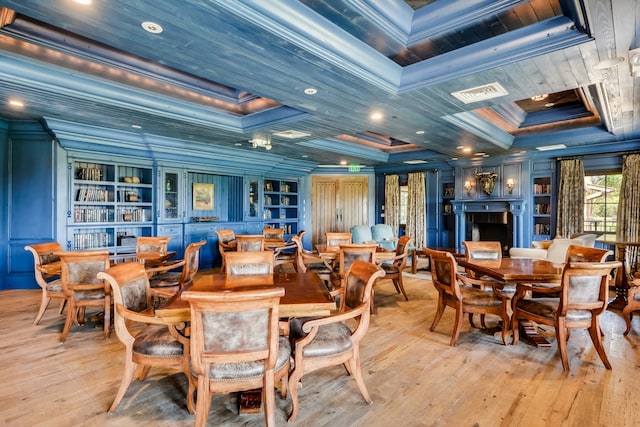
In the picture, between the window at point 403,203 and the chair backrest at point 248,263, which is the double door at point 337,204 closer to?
the window at point 403,203

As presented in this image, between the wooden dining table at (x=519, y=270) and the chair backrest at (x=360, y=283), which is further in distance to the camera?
the wooden dining table at (x=519, y=270)

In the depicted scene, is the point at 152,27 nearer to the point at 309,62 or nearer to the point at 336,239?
the point at 309,62

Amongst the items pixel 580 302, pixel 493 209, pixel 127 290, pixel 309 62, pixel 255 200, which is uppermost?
pixel 309 62

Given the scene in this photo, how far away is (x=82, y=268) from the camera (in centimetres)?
340

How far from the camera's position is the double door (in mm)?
10641

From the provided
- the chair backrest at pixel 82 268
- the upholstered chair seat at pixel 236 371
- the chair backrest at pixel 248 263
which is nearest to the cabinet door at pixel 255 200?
the chair backrest at pixel 82 268

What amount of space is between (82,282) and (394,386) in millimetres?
3244

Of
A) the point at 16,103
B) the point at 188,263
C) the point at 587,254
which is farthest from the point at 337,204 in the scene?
the point at 16,103

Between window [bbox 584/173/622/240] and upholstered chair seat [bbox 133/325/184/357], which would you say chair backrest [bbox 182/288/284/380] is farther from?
window [bbox 584/173/622/240]

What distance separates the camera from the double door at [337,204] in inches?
419

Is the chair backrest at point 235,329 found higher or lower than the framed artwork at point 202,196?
lower

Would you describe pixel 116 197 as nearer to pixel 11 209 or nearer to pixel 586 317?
pixel 11 209

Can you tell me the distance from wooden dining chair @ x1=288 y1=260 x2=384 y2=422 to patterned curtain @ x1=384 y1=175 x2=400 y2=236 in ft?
25.8

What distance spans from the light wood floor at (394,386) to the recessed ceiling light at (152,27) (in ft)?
9.10
